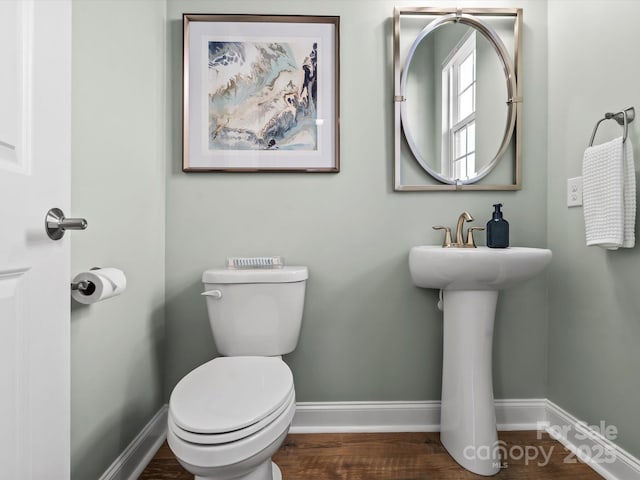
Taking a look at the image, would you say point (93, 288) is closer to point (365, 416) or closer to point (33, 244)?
point (33, 244)

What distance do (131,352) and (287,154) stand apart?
3.31 ft

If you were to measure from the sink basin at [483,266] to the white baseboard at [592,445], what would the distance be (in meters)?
0.65

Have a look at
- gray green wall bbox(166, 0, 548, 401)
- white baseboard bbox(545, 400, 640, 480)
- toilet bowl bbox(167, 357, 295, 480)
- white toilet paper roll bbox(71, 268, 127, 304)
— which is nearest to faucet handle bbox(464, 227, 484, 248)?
gray green wall bbox(166, 0, 548, 401)

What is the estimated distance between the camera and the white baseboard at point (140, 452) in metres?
1.25

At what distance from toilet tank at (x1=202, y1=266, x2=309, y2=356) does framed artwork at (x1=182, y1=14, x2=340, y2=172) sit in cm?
50

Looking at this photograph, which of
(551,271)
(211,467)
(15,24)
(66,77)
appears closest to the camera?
(15,24)

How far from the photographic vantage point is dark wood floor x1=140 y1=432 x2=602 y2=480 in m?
1.38

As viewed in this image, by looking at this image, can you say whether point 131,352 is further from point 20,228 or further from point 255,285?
point 20,228

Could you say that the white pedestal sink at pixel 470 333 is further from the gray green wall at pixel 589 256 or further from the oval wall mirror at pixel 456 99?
the oval wall mirror at pixel 456 99

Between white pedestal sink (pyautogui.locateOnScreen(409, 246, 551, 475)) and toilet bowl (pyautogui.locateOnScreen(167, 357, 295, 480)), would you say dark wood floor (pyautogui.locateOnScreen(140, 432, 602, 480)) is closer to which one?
white pedestal sink (pyautogui.locateOnScreen(409, 246, 551, 475))

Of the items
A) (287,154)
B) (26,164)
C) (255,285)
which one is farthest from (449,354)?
(26,164)

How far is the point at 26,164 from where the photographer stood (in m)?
0.67

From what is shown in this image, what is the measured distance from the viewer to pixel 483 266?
1.29 meters

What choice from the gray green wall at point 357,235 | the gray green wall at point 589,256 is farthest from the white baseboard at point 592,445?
the gray green wall at point 357,235
